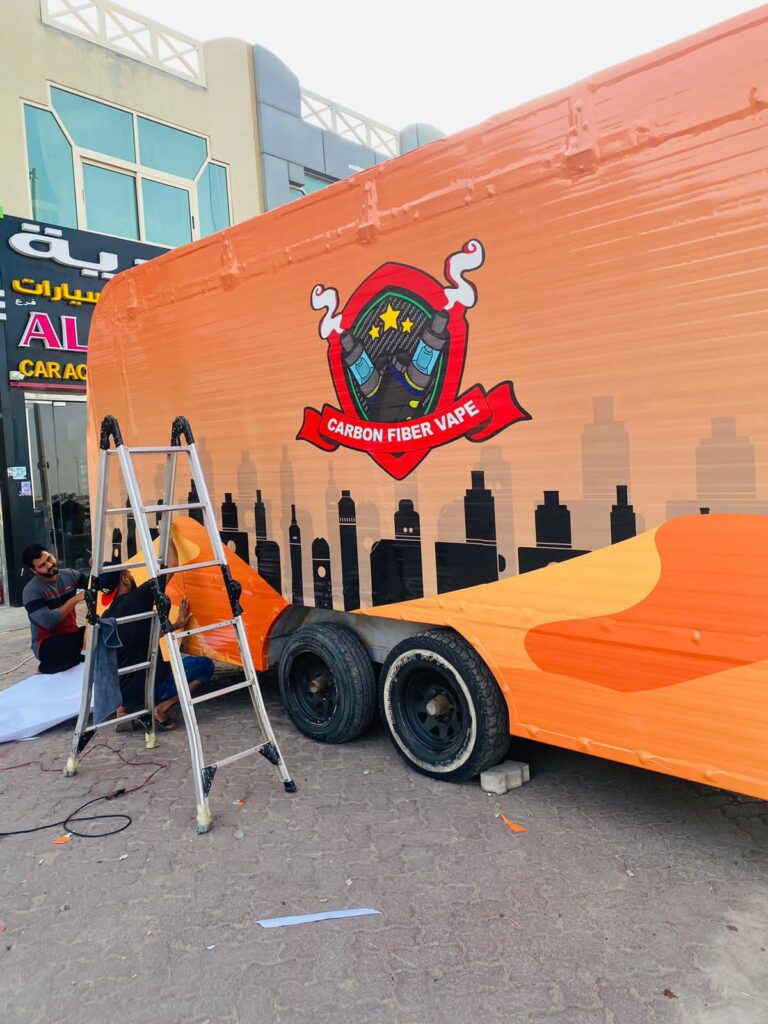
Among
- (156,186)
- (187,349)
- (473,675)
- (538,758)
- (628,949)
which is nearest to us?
(628,949)

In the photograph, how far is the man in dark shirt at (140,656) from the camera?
17.3 ft

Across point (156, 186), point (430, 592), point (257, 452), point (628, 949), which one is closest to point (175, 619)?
point (257, 452)

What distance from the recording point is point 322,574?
4.78 m

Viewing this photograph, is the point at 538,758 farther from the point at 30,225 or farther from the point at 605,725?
the point at 30,225

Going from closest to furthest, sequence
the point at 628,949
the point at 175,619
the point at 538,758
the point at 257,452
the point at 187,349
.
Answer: the point at 628,949
the point at 538,758
the point at 257,452
the point at 187,349
the point at 175,619

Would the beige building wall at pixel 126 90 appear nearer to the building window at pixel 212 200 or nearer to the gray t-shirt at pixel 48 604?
the building window at pixel 212 200

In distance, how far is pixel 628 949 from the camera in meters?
2.88

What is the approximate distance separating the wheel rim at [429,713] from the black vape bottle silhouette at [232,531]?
1.58 m

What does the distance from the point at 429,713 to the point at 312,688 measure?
105 cm

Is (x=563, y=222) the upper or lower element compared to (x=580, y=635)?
upper

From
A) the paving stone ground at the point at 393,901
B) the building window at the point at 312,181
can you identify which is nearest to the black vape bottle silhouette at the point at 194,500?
the paving stone ground at the point at 393,901

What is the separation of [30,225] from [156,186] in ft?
8.78

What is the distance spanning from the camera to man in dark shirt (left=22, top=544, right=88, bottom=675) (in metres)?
6.19

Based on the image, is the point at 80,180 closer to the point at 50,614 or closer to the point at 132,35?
the point at 132,35
